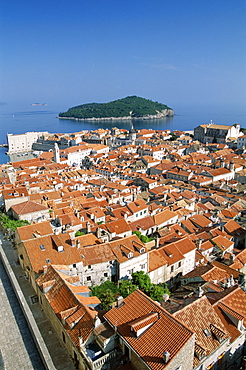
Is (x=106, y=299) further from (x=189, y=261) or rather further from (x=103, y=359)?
(x=189, y=261)

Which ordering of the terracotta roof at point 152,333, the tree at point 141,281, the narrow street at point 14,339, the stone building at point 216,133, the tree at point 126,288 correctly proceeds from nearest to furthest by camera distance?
the terracotta roof at point 152,333 → the narrow street at point 14,339 → the tree at point 126,288 → the tree at point 141,281 → the stone building at point 216,133

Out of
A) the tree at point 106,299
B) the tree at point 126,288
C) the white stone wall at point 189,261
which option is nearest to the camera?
the tree at point 106,299

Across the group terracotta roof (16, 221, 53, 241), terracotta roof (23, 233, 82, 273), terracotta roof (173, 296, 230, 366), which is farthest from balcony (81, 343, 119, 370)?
terracotta roof (16, 221, 53, 241)

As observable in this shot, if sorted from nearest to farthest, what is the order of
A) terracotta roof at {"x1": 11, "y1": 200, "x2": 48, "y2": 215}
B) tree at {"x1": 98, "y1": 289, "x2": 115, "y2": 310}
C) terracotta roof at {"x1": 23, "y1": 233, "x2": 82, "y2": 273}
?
tree at {"x1": 98, "y1": 289, "x2": 115, "y2": 310}
terracotta roof at {"x1": 23, "y1": 233, "x2": 82, "y2": 273}
terracotta roof at {"x1": 11, "y1": 200, "x2": 48, "y2": 215}

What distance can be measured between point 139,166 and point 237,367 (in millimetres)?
58222

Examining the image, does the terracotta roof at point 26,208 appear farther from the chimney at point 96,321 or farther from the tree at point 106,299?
the chimney at point 96,321

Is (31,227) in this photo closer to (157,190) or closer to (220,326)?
(220,326)

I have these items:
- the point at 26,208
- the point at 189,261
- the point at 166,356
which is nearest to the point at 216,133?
the point at 189,261

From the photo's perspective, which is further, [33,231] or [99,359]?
[33,231]

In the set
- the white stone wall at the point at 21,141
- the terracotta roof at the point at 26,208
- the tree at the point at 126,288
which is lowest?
the white stone wall at the point at 21,141

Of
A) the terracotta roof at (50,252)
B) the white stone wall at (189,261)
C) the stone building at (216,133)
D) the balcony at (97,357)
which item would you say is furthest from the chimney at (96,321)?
the stone building at (216,133)

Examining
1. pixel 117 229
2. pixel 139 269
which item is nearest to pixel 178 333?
pixel 139 269

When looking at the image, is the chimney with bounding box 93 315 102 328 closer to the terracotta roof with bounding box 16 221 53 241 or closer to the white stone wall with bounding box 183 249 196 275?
the terracotta roof with bounding box 16 221 53 241

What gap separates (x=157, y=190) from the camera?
48.1 metres
